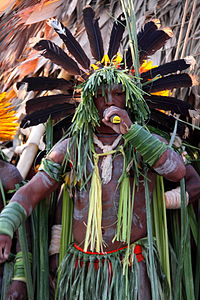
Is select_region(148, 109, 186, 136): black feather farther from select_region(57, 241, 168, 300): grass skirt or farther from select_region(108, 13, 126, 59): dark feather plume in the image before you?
select_region(57, 241, 168, 300): grass skirt

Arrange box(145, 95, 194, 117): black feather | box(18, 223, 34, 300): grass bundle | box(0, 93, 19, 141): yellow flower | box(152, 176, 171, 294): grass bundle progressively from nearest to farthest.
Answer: box(18, 223, 34, 300): grass bundle
box(152, 176, 171, 294): grass bundle
box(145, 95, 194, 117): black feather
box(0, 93, 19, 141): yellow flower

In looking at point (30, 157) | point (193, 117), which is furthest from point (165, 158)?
point (30, 157)

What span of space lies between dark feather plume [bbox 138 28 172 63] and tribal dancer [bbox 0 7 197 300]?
0.54 ft

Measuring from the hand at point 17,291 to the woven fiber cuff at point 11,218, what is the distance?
15.1 inches

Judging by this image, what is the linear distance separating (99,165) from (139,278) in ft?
1.79

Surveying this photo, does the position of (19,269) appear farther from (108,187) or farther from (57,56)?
(57,56)

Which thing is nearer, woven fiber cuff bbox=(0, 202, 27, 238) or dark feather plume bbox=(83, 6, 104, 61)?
woven fiber cuff bbox=(0, 202, 27, 238)

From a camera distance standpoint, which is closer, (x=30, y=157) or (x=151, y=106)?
(x=151, y=106)

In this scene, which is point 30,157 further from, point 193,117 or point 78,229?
point 193,117

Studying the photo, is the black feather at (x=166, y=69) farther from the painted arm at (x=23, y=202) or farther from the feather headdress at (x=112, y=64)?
the painted arm at (x=23, y=202)

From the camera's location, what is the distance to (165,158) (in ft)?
7.63

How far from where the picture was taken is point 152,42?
269 centimetres

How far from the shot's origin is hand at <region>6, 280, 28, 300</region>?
2.48 m

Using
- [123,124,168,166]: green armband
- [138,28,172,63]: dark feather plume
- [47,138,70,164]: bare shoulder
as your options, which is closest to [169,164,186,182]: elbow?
[123,124,168,166]: green armband
